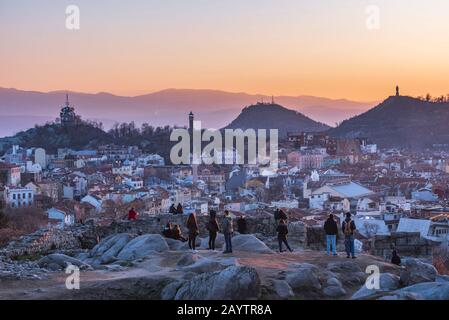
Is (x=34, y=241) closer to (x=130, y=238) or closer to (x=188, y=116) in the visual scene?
(x=130, y=238)

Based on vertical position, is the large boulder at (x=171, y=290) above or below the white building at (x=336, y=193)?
above

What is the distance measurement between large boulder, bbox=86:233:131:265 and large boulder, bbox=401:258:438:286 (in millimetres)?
5006

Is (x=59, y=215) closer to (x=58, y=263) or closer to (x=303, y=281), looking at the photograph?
(x=58, y=263)

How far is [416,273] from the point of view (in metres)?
10.4

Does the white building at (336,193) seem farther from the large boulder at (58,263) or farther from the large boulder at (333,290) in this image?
the large boulder at (333,290)

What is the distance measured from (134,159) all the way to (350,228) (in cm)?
8735

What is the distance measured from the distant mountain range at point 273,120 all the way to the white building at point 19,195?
68.3 metres

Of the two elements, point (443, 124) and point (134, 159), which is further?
point (443, 124)

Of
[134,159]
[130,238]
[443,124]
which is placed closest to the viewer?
[130,238]

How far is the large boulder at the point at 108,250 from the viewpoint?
13094mm

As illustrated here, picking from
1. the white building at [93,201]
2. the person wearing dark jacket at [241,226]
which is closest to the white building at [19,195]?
the white building at [93,201]

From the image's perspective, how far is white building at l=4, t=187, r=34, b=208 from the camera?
55.2 meters
